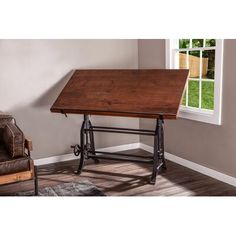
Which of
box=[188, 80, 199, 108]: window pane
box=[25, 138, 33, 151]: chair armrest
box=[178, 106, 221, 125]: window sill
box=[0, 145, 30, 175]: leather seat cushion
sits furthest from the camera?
box=[188, 80, 199, 108]: window pane

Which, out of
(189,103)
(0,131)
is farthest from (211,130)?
(0,131)

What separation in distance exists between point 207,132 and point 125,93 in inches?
43.5

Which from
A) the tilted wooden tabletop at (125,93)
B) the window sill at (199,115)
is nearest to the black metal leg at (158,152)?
the tilted wooden tabletop at (125,93)

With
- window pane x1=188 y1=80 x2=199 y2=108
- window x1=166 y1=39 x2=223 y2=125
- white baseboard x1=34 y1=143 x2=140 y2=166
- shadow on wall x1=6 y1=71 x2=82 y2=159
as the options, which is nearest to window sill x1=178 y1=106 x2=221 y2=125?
window x1=166 y1=39 x2=223 y2=125

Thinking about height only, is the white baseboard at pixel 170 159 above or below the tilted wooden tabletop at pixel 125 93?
below

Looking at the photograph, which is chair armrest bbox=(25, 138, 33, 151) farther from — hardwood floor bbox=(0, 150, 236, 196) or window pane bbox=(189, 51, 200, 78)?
window pane bbox=(189, 51, 200, 78)

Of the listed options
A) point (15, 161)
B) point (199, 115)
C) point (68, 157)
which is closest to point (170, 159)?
point (199, 115)

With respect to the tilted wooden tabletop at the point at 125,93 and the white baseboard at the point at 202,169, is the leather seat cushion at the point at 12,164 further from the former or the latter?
the white baseboard at the point at 202,169

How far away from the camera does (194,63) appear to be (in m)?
4.06

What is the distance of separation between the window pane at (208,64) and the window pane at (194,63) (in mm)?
104

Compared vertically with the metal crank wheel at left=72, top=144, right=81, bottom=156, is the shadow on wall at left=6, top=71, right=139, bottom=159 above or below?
above

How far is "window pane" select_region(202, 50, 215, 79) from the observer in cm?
379

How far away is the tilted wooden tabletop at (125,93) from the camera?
3500mm

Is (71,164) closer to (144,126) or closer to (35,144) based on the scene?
(35,144)
